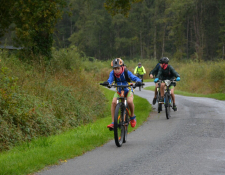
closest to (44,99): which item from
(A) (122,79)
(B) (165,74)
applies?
(A) (122,79)

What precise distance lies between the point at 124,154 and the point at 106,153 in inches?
15.7

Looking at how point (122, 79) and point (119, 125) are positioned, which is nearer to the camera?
point (119, 125)

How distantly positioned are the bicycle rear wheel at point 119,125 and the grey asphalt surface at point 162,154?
18cm

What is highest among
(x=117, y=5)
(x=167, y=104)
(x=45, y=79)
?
(x=117, y=5)

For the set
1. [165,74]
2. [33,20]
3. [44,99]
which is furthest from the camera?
[33,20]

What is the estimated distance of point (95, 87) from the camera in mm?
18219

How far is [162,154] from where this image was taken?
7.70 meters

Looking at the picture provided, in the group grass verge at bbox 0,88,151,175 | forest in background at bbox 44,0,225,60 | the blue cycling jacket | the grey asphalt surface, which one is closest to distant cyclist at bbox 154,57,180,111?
the grey asphalt surface

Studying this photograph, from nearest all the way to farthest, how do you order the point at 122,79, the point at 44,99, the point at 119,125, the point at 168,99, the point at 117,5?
the point at 119,125
the point at 122,79
the point at 44,99
the point at 168,99
the point at 117,5

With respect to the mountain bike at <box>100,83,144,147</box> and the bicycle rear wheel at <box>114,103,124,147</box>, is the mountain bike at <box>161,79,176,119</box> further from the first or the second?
the bicycle rear wheel at <box>114,103,124,147</box>

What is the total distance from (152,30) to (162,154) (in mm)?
77181

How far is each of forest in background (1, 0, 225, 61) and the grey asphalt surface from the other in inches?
2318

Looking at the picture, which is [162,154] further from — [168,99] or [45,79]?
[45,79]

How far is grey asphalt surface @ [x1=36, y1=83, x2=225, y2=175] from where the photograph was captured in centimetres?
645
